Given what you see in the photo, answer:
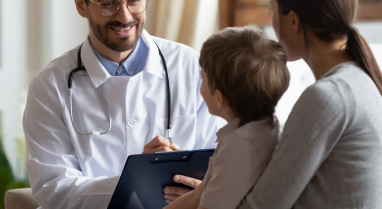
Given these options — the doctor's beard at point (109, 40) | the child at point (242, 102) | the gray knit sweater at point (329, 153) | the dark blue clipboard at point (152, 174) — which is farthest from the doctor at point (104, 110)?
the gray knit sweater at point (329, 153)

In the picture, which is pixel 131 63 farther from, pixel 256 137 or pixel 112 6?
pixel 256 137

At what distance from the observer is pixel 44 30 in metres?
2.58

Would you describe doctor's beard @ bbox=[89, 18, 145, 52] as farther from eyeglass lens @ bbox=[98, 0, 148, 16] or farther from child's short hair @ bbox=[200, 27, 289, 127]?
child's short hair @ bbox=[200, 27, 289, 127]

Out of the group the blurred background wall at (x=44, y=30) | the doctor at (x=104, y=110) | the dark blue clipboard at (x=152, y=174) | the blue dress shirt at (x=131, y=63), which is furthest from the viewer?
the blurred background wall at (x=44, y=30)

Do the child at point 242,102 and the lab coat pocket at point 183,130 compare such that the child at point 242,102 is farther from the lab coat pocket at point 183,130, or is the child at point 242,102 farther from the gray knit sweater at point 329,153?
the lab coat pocket at point 183,130

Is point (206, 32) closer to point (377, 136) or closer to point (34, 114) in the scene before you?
point (34, 114)

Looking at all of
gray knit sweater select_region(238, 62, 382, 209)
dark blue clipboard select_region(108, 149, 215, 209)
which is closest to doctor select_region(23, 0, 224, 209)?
dark blue clipboard select_region(108, 149, 215, 209)

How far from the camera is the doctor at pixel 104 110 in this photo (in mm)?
1403

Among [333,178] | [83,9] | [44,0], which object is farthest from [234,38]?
[44,0]

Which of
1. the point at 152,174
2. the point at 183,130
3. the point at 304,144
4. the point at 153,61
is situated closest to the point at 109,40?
the point at 153,61

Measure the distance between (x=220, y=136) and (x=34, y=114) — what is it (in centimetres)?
85

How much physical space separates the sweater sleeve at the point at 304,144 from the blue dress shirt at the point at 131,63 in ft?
3.11

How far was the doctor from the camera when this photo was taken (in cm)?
140

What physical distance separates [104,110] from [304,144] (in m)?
0.91
